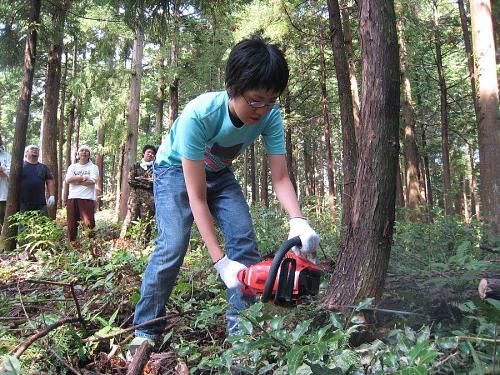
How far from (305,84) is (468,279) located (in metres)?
14.3

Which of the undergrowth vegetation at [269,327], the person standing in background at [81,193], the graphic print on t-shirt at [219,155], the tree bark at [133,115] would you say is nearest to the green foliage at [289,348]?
the undergrowth vegetation at [269,327]

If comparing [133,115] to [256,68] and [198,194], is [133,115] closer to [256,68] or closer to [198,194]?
[198,194]

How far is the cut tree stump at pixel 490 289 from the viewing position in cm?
220

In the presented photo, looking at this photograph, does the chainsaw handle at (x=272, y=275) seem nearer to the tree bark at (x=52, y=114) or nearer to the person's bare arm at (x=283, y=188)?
the person's bare arm at (x=283, y=188)

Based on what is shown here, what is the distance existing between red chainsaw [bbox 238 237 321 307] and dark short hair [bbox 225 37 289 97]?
814mm

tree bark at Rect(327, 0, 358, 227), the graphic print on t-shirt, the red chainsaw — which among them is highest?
tree bark at Rect(327, 0, 358, 227)

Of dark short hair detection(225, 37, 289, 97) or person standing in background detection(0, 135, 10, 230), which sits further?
person standing in background detection(0, 135, 10, 230)

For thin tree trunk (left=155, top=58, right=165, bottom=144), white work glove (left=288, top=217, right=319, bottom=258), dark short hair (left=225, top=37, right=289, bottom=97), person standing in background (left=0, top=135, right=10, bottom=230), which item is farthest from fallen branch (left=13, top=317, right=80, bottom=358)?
thin tree trunk (left=155, top=58, right=165, bottom=144)

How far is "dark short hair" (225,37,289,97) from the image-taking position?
2.22 m

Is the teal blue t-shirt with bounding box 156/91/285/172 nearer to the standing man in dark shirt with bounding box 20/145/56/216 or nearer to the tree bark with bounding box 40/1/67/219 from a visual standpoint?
the standing man in dark shirt with bounding box 20/145/56/216

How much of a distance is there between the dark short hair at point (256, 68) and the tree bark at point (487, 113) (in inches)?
244

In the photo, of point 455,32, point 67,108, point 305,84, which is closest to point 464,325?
point 305,84

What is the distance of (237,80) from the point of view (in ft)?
7.61

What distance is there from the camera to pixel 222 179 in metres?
3.09
